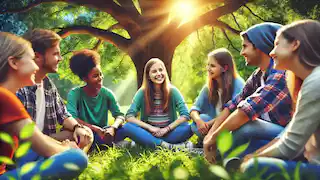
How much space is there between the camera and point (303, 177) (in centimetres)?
231

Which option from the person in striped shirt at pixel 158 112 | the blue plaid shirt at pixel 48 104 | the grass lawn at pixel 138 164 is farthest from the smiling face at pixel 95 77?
the blue plaid shirt at pixel 48 104

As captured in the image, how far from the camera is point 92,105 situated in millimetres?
5227

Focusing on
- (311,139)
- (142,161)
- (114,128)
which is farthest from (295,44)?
(114,128)

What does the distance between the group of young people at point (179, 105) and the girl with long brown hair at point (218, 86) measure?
1cm

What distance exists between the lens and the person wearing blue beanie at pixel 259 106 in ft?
10.6

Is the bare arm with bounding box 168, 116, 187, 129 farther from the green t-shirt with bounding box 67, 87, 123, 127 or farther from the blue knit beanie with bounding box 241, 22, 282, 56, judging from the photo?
the blue knit beanie with bounding box 241, 22, 282, 56

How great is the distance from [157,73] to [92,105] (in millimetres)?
884

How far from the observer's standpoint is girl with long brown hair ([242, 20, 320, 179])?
221 cm

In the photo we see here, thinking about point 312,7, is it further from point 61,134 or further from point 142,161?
point 61,134

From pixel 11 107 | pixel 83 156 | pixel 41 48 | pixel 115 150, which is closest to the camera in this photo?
pixel 11 107

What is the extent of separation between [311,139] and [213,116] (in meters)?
2.81

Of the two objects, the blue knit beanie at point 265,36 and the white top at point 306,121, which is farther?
the blue knit beanie at point 265,36

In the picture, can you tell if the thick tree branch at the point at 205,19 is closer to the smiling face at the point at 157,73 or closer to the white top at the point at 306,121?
the smiling face at the point at 157,73

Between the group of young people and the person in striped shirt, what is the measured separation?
1 cm
